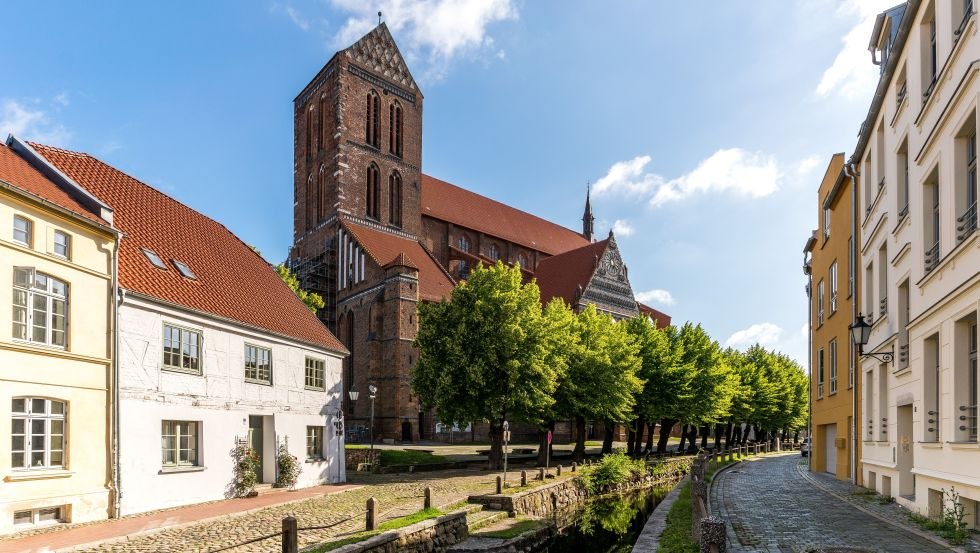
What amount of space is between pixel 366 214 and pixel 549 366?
93.8ft

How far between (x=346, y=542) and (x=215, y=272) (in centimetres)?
1262

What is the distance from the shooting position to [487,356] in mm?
32062

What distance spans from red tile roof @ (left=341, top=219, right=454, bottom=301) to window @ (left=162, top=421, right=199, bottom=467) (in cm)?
3098

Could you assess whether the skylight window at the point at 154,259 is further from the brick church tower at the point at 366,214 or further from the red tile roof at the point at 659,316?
the red tile roof at the point at 659,316

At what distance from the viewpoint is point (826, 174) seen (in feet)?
96.4

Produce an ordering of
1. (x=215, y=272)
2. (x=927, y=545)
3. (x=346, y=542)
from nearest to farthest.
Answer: (x=927, y=545), (x=346, y=542), (x=215, y=272)

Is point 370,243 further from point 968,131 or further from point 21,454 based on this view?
point 968,131

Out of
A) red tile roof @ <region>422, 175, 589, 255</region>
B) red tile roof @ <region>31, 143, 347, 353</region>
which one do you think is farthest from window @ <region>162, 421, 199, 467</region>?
red tile roof @ <region>422, 175, 589, 255</region>

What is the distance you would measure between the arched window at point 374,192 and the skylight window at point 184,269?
36.0m

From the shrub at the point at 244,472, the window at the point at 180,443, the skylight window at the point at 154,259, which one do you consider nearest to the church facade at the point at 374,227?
the shrub at the point at 244,472

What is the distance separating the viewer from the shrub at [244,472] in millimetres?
20781

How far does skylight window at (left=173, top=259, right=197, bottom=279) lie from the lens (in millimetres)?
21188

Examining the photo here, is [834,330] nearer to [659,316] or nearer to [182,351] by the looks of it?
[182,351]

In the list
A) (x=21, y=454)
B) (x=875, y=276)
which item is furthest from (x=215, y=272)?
(x=875, y=276)
